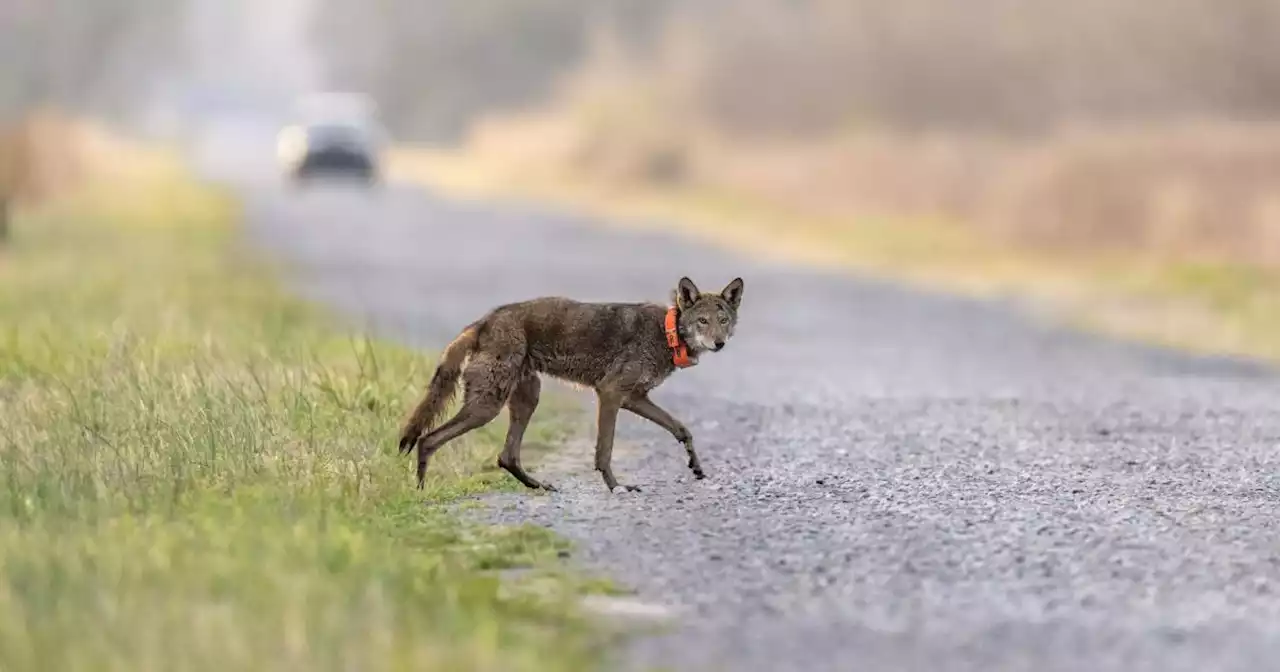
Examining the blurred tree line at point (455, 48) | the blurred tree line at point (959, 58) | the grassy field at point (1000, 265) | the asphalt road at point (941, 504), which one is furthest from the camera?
the blurred tree line at point (455, 48)

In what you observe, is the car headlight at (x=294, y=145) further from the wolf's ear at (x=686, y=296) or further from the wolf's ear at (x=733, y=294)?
the wolf's ear at (x=686, y=296)

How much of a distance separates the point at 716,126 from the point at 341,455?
3654 cm

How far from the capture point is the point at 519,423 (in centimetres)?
1025

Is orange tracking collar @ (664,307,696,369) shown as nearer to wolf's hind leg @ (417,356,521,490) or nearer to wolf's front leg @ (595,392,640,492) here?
→ wolf's front leg @ (595,392,640,492)

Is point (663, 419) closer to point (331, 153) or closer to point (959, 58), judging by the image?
point (959, 58)

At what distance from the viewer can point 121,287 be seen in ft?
65.0

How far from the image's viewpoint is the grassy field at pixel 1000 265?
19734mm

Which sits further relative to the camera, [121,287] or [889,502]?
[121,287]

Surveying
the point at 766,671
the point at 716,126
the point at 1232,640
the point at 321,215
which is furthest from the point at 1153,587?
the point at 716,126

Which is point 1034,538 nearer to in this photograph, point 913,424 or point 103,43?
point 913,424

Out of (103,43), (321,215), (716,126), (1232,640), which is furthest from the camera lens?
(103,43)

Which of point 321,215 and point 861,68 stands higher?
point 861,68

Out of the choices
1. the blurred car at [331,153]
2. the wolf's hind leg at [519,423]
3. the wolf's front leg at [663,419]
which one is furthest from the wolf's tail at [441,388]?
the blurred car at [331,153]

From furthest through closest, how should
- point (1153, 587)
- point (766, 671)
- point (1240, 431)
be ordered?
point (1240, 431), point (1153, 587), point (766, 671)
